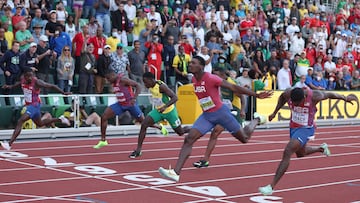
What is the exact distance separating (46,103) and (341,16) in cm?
1744

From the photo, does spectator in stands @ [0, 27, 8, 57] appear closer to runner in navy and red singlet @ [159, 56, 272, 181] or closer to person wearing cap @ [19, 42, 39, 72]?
person wearing cap @ [19, 42, 39, 72]

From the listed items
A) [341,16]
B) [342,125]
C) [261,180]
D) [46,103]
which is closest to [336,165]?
[261,180]

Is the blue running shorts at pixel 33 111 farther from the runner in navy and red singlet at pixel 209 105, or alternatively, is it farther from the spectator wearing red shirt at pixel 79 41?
the runner in navy and red singlet at pixel 209 105

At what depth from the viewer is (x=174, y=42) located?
23.2 m

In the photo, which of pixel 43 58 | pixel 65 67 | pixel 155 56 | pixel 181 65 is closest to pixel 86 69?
pixel 65 67

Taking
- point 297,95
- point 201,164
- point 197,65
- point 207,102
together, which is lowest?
point 201,164

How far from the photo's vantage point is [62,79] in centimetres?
1964

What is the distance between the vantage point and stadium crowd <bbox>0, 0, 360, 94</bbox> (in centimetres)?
1953

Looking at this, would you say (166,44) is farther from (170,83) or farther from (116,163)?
(116,163)

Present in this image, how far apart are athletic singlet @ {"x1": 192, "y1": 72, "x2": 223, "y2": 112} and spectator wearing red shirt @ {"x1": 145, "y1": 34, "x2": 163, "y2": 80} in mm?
10109

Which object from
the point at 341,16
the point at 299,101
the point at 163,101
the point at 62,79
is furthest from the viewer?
the point at 341,16

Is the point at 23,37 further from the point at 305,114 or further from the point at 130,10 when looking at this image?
the point at 305,114

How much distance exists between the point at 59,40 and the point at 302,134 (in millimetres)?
10444

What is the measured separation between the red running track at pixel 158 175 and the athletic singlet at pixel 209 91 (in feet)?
3.98
